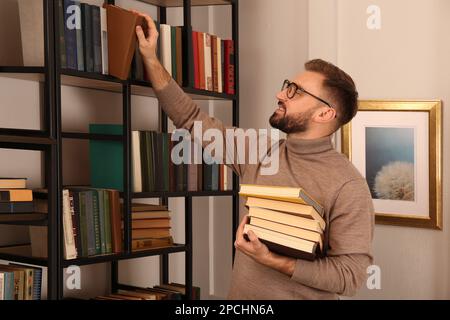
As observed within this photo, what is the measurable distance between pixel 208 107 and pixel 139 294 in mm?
1258

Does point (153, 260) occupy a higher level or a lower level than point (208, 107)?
lower

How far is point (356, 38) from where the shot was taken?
3.35m

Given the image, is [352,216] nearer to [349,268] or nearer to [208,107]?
[349,268]

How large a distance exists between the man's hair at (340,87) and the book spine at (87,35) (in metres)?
0.81

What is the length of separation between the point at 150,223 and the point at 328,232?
0.88 m

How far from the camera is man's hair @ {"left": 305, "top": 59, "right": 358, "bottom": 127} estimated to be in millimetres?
2395

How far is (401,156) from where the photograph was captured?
3205 millimetres

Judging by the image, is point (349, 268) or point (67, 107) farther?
point (67, 107)

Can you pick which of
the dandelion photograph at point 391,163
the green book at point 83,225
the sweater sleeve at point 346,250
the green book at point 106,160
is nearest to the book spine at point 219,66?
the green book at point 106,160

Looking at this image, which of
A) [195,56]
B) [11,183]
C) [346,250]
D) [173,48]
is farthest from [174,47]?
[346,250]

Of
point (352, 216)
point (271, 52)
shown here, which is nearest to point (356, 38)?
point (271, 52)

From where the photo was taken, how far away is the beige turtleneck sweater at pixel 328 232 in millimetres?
2150
